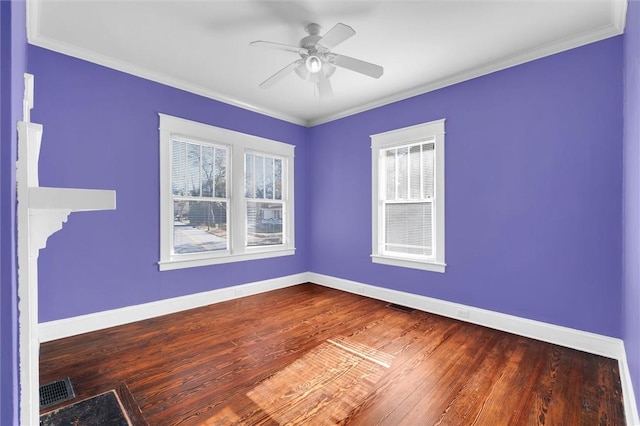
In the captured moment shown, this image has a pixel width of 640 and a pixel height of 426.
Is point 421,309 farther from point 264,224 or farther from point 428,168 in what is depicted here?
point 264,224

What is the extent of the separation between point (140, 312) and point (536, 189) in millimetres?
4417

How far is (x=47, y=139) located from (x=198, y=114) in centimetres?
157

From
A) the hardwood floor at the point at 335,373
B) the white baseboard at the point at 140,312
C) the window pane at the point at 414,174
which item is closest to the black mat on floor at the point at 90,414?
the hardwood floor at the point at 335,373

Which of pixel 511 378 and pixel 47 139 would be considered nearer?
pixel 511 378

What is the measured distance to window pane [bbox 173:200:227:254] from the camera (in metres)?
3.72

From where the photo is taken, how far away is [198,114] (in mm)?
3850

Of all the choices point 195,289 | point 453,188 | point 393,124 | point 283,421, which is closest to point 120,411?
point 283,421

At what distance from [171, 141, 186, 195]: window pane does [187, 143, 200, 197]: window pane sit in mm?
63

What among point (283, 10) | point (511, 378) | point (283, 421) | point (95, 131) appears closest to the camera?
point (283, 421)

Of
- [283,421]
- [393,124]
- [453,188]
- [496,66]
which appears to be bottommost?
[283,421]

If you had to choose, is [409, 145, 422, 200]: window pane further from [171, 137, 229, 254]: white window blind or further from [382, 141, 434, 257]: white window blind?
[171, 137, 229, 254]: white window blind

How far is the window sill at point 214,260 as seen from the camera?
356 centimetres

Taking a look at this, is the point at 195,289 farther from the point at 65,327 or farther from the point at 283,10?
the point at 283,10

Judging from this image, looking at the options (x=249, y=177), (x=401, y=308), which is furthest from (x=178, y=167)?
(x=401, y=308)
